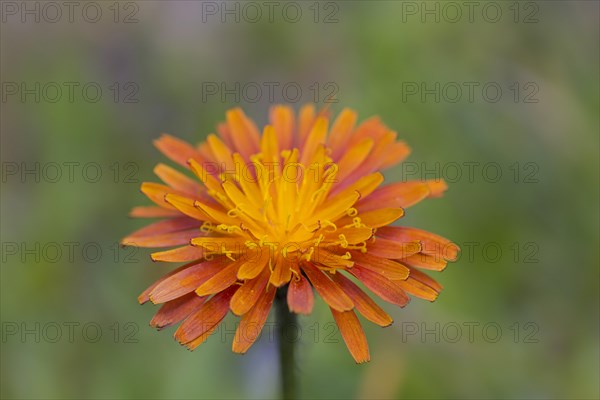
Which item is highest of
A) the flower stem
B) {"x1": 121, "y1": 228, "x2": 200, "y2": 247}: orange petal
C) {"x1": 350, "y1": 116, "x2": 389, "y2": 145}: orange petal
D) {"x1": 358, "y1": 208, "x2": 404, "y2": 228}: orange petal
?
{"x1": 350, "y1": 116, "x2": 389, "y2": 145}: orange petal

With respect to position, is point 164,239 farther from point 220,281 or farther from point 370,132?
point 370,132

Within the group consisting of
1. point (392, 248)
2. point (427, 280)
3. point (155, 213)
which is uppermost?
point (155, 213)

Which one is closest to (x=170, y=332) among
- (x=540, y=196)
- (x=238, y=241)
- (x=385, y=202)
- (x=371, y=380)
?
(x=371, y=380)

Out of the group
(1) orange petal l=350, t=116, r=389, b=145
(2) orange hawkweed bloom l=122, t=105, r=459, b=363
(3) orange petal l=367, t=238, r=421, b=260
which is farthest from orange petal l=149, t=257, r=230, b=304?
(1) orange petal l=350, t=116, r=389, b=145

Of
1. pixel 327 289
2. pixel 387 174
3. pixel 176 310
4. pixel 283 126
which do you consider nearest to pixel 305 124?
pixel 283 126

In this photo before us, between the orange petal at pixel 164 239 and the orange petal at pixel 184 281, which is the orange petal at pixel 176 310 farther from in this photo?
the orange petal at pixel 164 239

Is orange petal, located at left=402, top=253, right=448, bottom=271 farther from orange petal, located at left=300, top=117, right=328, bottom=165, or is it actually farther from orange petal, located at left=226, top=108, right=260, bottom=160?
orange petal, located at left=226, top=108, right=260, bottom=160

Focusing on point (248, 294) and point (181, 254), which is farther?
point (181, 254)
